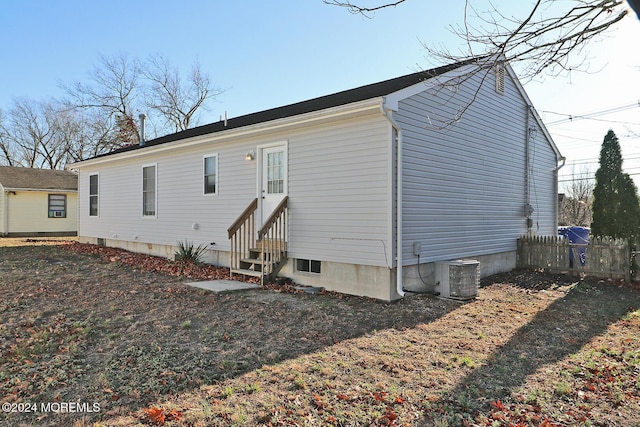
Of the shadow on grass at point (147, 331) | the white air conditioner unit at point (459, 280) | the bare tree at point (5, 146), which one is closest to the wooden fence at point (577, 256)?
the white air conditioner unit at point (459, 280)

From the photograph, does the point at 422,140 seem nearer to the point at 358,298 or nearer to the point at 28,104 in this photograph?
A: the point at 358,298

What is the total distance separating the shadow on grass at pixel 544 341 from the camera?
355 centimetres

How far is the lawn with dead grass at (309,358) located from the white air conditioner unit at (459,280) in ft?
0.74

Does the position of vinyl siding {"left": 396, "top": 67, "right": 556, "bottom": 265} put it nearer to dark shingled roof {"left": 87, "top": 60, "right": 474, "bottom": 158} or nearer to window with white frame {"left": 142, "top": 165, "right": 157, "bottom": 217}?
dark shingled roof {"left": 87, "top": 60, "right": 474, "bottom": 158}

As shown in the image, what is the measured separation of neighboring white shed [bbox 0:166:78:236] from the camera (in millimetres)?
20281

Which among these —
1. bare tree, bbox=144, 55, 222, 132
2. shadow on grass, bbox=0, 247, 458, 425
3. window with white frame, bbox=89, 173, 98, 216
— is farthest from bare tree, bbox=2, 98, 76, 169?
shadow on grass, bbox=0, 247, 458, 425

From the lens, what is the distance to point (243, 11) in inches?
319

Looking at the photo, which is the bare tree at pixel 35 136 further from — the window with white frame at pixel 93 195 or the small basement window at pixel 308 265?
the small basement window at pixel 308 265

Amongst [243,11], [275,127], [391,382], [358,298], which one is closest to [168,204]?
[275,127]

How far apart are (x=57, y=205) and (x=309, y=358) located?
2259 centimetres

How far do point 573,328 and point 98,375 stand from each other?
19.7 feet

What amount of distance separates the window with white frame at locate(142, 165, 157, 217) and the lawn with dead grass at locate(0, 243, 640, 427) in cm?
476

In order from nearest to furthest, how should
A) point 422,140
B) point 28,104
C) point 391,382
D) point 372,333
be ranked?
point 391,382 < point 372,333 < point 422,140 < point 28,104

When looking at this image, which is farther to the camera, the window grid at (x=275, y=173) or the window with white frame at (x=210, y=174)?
the window with white frame at (x=210, y=174)
